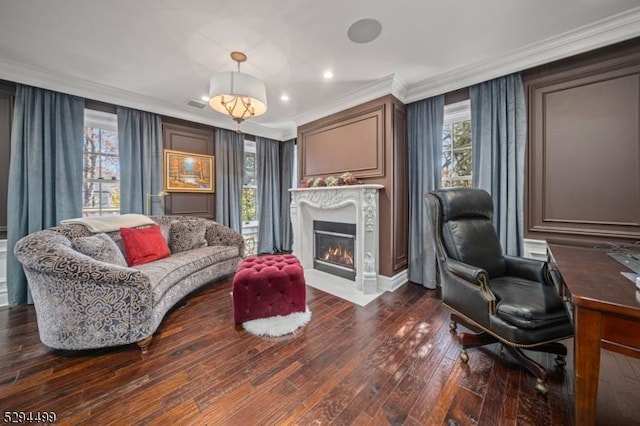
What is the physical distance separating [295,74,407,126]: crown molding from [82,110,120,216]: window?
9.83 ft

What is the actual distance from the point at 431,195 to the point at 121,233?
328cm

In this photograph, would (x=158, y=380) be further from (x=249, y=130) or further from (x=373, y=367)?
(x=249, y=130)

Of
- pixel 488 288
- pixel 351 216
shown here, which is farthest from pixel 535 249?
pixel 351 216

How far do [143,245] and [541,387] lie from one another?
11.8 feet

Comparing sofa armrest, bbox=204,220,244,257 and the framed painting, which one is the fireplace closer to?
sofa armrest, bbox=204,220,244,257

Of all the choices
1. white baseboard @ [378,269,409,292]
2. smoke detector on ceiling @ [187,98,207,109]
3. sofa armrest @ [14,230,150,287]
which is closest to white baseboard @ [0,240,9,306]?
sofa armrest @ [14,230,150,287]

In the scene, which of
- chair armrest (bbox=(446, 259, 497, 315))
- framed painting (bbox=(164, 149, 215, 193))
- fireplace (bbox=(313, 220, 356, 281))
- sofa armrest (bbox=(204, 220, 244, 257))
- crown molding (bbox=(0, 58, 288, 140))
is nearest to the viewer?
chair armrest (bbox=(446, 259, 497, 315))

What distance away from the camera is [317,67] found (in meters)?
2.64

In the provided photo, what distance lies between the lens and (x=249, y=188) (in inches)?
193

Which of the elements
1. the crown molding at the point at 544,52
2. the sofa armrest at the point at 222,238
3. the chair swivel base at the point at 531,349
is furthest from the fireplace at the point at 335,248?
the crown molding at the point at 544,52

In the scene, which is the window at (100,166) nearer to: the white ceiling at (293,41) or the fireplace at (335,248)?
the white ceiling at (293,41)

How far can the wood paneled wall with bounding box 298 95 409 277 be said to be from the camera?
9.82 feet

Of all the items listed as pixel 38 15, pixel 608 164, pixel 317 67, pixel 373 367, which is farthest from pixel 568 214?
pixel 38 15

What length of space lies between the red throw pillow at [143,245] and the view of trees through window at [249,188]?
1.99 m
